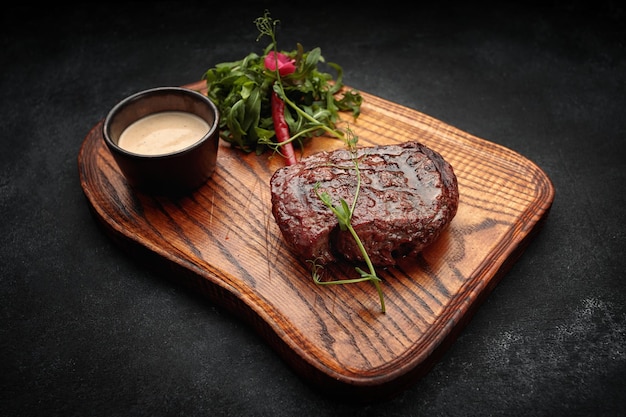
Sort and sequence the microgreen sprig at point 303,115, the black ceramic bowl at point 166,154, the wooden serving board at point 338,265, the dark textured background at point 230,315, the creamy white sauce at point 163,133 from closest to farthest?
1. the wooden serving board at point 338,265
2. the dark textured background at point 230,315
3. the black ceramic bowl at point 166,154
4. the creamy white sauce at point 163,133
5. the microgreen sprig at point 303,115

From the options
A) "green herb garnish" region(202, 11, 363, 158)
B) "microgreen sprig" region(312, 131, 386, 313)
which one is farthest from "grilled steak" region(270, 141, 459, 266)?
"green herb garnish" region(202, 11, 363, 158)

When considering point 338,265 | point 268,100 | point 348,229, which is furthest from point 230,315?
point 268,100

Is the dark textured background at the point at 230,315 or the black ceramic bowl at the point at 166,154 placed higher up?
the black ceramic bowl at the point at 166,154

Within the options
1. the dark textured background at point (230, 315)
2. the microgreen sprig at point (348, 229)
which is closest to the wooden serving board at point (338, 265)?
the microgreen sprig at point (348, 229)

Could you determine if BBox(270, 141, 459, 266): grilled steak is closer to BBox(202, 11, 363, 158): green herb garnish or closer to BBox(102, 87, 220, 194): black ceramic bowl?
BBox(102, 87, 220, 194): black ceramic bowl

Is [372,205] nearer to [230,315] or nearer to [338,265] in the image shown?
[338,265]

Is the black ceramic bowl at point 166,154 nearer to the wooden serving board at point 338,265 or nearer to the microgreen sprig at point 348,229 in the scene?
the wooden serving board at point 338,265
